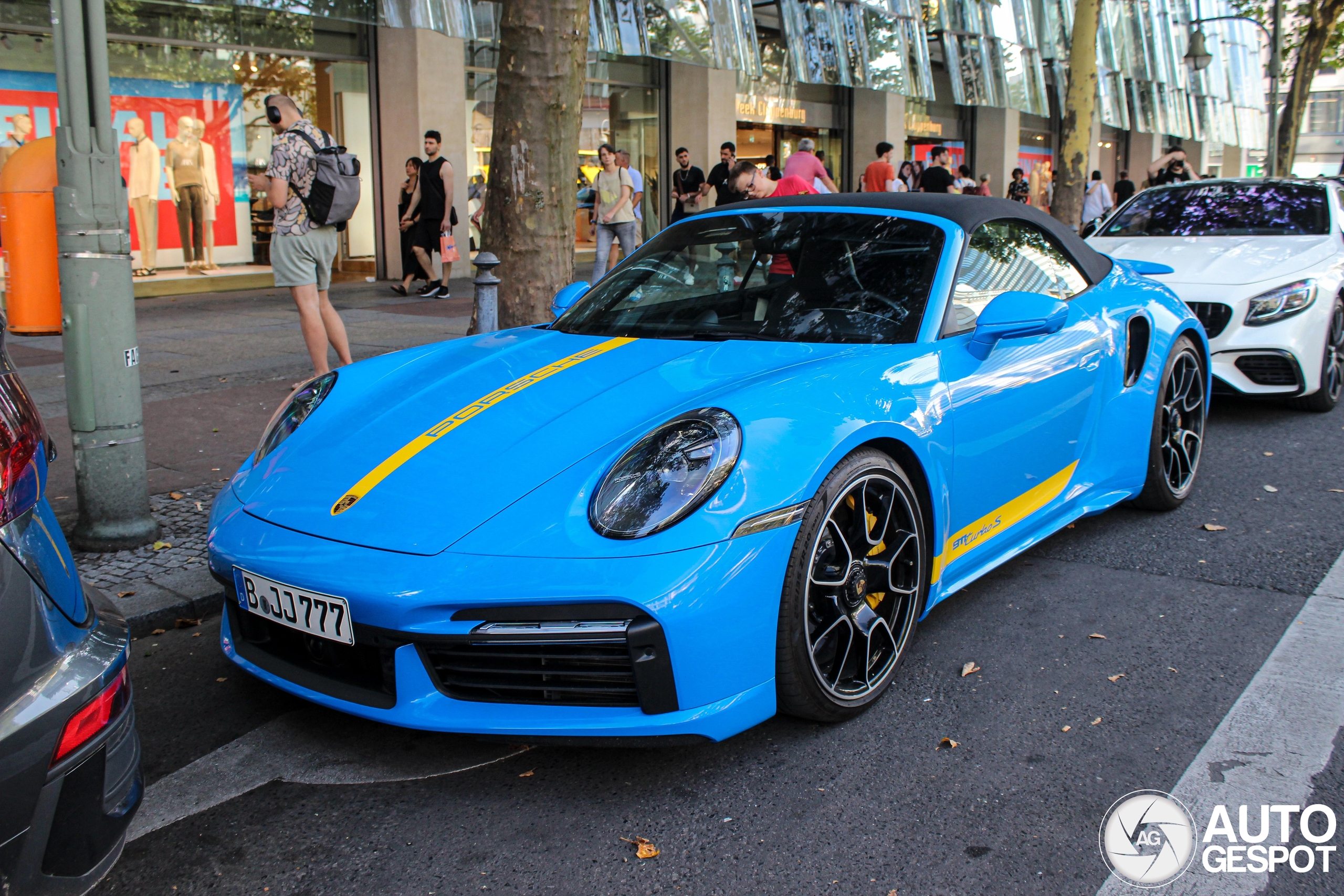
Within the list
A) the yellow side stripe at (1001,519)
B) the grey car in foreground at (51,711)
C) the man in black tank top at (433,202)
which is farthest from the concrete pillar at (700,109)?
the grey car in foreground at (51,711)

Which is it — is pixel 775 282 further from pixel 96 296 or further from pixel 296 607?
pixel 96 296

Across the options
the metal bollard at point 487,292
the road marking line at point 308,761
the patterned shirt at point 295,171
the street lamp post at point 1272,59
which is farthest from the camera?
the street lamp post at point 1272,59

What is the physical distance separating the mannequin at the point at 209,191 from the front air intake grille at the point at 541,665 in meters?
13.0

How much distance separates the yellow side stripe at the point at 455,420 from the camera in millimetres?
2822

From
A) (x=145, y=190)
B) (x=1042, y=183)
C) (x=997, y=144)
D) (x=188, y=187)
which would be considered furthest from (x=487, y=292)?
(x=1042, y=183)

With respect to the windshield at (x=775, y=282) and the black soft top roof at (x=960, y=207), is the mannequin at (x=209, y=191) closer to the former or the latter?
the windshield at (x=775, y=282)

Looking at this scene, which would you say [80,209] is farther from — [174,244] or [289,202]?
[174,244]

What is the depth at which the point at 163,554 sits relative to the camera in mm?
4246

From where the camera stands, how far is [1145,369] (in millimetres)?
→ 4422

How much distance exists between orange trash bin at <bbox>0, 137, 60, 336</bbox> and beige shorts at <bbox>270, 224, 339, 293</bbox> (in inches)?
57.7

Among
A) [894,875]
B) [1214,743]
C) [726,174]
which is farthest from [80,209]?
[726,174]

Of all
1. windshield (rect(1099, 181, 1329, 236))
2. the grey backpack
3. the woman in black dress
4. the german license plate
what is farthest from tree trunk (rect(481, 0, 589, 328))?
the woman in black dress

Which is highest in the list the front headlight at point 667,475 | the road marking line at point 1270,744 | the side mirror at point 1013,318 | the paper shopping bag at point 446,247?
the paper shopping bag at point 446,247

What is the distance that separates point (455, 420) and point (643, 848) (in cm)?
127
